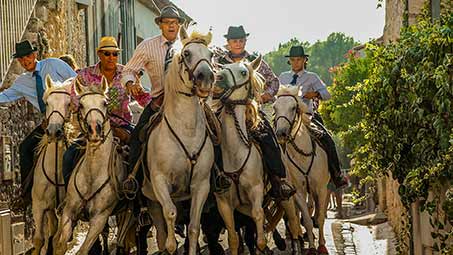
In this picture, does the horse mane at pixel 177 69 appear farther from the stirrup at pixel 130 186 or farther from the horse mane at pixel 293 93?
the horse mane at pixel 293 93

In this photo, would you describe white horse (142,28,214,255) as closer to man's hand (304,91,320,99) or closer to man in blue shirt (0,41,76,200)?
man in blue shirt (0,41,76,200)

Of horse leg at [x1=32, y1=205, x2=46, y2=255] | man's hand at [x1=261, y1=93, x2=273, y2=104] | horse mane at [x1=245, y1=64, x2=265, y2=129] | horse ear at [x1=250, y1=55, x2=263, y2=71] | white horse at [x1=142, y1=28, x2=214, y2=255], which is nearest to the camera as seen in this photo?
white horse at [x1=142, y1=28, x2=214, y2=255]

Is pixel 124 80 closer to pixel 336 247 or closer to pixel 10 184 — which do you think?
pixel 10 184

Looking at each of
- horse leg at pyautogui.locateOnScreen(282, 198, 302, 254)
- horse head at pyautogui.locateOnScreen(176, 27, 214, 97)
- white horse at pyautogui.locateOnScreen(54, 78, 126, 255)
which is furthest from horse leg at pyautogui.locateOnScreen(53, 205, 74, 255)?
horse leg at pyautogui.locateOnScreen(282, 198, 302, 254)

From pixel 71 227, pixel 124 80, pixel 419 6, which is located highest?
pixel 419 6

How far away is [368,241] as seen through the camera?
1792 centimetres

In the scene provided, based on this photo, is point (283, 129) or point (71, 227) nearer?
point (71, 227)

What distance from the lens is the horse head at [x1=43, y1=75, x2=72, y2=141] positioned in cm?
1057

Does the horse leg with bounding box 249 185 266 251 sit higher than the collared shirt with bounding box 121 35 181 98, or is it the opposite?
the collared shirt with bounding box 121 35 181 98

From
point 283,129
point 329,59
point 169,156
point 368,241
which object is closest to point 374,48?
point 283,129

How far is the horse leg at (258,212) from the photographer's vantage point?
11.3m

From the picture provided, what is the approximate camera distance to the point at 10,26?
15.1 meters

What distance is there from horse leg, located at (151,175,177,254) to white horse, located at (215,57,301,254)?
98cm

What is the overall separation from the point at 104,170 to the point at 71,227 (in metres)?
0.67
